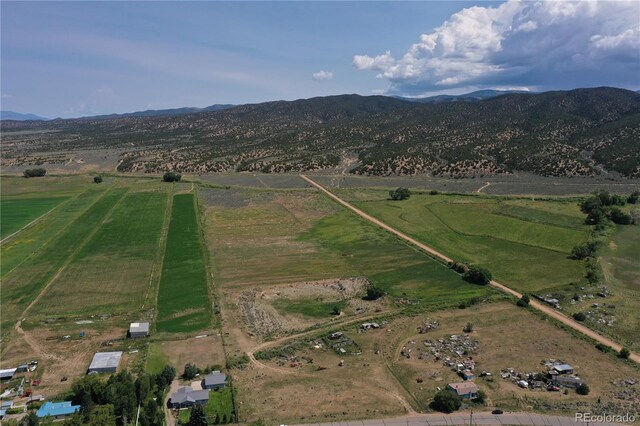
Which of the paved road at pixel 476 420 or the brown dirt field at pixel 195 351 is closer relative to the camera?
the paved road at pixel 476 420

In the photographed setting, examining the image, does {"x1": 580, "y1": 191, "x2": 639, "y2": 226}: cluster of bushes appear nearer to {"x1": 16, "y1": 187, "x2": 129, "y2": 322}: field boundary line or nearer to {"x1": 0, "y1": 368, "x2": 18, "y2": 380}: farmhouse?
{"x1": 16, "y1": 187, "x2": 129, "y2": 322}: field boundary line

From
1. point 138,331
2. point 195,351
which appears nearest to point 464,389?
point 195,351

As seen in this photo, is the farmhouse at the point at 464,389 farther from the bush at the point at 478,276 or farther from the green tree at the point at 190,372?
the bush at the point at 478,276

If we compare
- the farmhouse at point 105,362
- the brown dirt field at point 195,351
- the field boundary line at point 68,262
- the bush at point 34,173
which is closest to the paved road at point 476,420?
the brown dirt field at point 195,351

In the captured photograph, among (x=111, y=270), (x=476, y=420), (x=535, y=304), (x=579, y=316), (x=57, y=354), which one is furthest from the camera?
(x=111, y=270)

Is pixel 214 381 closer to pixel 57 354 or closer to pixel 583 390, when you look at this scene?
pixel 57 354

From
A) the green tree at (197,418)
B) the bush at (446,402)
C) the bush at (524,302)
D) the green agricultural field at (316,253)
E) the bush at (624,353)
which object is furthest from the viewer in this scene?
the green agricultural field at (316,253)
